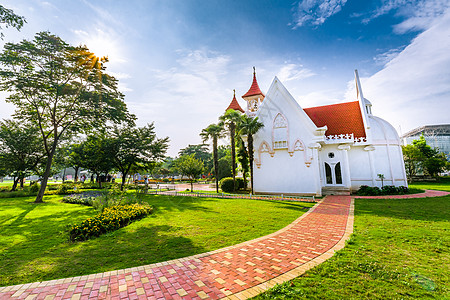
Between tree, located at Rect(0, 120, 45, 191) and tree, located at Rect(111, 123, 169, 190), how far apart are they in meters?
9.43

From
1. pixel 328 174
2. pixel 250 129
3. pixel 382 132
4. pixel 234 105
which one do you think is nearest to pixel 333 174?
pixel 328 174

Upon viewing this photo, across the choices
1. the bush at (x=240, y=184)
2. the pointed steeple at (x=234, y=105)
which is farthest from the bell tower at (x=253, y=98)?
the bush at (x=240, y=184)

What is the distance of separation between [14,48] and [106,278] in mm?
21152

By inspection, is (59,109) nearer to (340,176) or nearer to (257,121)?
(257,121)

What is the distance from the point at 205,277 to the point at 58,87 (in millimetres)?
20776

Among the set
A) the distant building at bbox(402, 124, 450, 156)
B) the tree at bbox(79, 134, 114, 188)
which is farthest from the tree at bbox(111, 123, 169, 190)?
the distant building at bbox(402, 124, 450, 156)

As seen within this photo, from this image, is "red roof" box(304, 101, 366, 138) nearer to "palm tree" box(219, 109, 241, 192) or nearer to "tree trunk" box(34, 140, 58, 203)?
"palm tree" box(219, 109, 241, 192)

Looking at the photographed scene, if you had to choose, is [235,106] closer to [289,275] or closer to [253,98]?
[253,98]

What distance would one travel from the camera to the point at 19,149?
22.6m

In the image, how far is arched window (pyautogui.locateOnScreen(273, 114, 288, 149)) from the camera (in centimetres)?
1907

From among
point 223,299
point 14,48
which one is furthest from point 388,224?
point 14,48

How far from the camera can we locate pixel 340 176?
18797 mm

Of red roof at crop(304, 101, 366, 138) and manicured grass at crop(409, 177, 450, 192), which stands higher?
red roof at crop(304, 101, 366, 138)

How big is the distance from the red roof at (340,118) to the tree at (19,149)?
3455 cm
